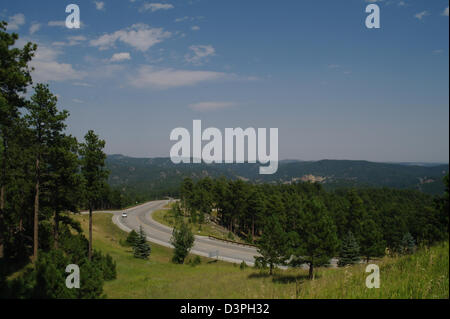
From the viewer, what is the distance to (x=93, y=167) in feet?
66.6

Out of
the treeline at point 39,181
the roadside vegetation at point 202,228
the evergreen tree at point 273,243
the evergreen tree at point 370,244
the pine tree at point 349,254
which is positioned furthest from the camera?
the roadside vegetation at point 202,228

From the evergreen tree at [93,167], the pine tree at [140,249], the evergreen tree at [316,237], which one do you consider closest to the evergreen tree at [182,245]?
the pine tree at [140,249]

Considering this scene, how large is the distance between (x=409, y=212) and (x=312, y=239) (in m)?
87.9

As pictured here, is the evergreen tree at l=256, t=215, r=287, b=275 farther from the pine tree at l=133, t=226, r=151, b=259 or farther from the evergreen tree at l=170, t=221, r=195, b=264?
the pine tree at l=133, t=226, r=151, b=259

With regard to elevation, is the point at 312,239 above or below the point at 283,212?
above

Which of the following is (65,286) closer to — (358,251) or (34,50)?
(34,50)

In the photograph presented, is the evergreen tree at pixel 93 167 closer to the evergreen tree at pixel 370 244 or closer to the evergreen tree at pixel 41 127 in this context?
the evergreen tree at pixel 41 127

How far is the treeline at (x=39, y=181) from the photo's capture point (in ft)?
30.6

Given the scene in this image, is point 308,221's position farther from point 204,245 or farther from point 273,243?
point 204,245

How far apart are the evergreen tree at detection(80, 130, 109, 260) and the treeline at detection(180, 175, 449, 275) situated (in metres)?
16.9

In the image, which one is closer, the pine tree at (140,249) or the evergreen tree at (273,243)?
the evergreen tree at (273,243)

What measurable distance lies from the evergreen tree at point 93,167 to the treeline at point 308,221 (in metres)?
16.9

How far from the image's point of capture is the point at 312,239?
722 inches
